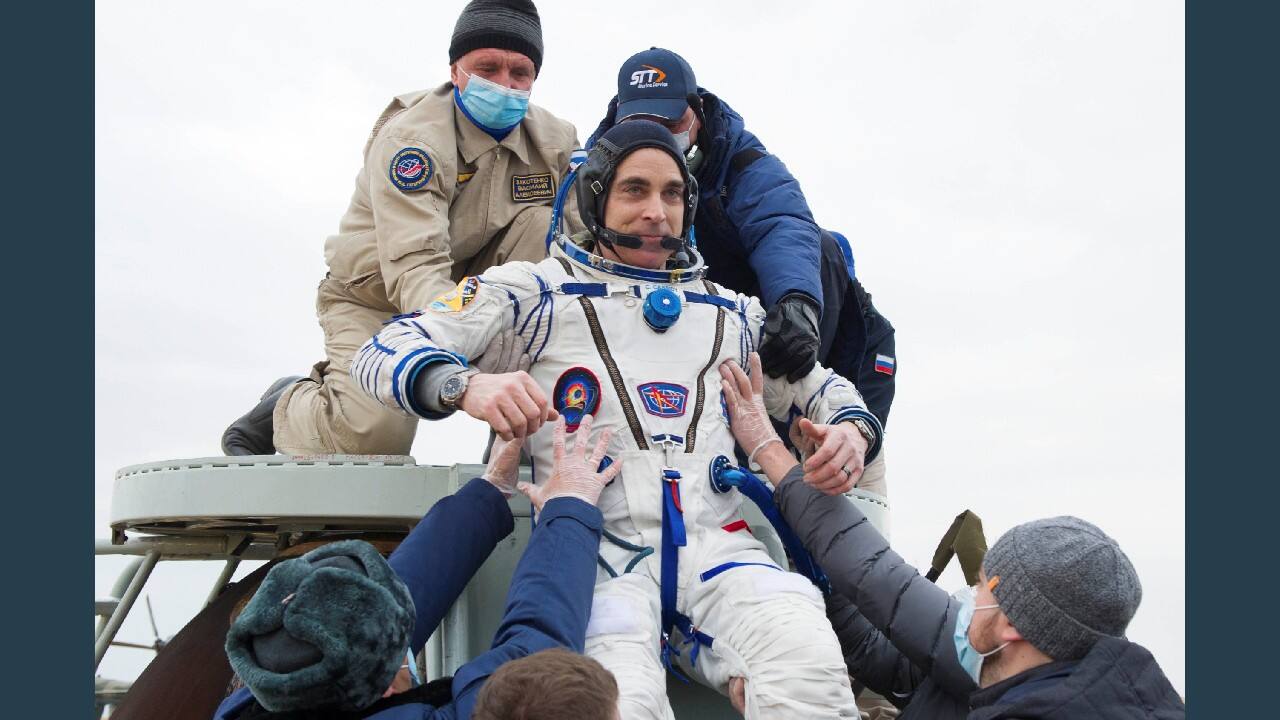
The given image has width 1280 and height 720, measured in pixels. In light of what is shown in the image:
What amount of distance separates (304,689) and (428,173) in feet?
7.91

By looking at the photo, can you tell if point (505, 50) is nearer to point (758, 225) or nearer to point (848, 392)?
point (758, 225)

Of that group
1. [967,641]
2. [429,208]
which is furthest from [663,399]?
[429,208]

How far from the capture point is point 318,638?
208cm

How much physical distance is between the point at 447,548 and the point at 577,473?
1.17ft

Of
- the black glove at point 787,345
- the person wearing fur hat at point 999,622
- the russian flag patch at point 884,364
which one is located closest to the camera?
the person wearing fur hat at point 999,622

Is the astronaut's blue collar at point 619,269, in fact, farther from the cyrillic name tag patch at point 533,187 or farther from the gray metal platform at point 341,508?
the cyrillic name tag patch at point 533,187

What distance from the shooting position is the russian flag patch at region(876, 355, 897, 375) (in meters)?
4.82

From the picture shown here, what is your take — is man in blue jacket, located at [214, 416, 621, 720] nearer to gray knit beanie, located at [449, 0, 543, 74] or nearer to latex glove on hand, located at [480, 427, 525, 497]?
latex glove on hand, located at [480, 427, 525, 497]

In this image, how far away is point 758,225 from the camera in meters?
4.24

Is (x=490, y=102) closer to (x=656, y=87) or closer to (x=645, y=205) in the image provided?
(x=656, y=87)

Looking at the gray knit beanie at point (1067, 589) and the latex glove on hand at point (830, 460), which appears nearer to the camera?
the gray knit beanie at point (1067, 589)

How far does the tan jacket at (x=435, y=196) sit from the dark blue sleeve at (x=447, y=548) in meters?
1.05

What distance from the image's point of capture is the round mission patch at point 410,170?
4152 millimetres

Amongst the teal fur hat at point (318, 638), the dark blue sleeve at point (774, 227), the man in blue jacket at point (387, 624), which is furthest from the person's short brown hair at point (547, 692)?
A: the dark blue sleeve at point (774, 227)
